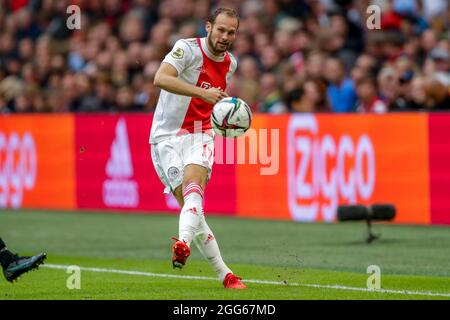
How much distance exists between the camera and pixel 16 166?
70.1 feet

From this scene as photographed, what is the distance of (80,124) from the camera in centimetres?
2080

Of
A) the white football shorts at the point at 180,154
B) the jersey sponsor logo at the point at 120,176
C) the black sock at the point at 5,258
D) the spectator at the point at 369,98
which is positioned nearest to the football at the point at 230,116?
the white football shorts at the point at 180,154

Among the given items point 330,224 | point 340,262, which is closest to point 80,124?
point 330,224

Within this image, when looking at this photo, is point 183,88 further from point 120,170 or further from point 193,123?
point 120,170

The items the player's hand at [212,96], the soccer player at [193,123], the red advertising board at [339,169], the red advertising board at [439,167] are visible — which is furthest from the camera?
the red advertising board at [339,169]

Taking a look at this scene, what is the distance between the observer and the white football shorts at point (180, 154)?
10.5 meters

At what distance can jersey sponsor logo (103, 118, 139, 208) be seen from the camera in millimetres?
19875

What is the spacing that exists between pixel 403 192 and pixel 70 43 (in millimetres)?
10588

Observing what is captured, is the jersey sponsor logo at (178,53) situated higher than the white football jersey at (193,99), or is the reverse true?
the jersey sponsor logo at (178,53)

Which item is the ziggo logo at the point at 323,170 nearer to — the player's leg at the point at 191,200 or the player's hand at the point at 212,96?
the player's leg at the point at 191,200

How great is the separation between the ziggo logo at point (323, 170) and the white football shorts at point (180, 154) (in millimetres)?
6584

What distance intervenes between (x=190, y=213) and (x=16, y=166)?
11712 mm
